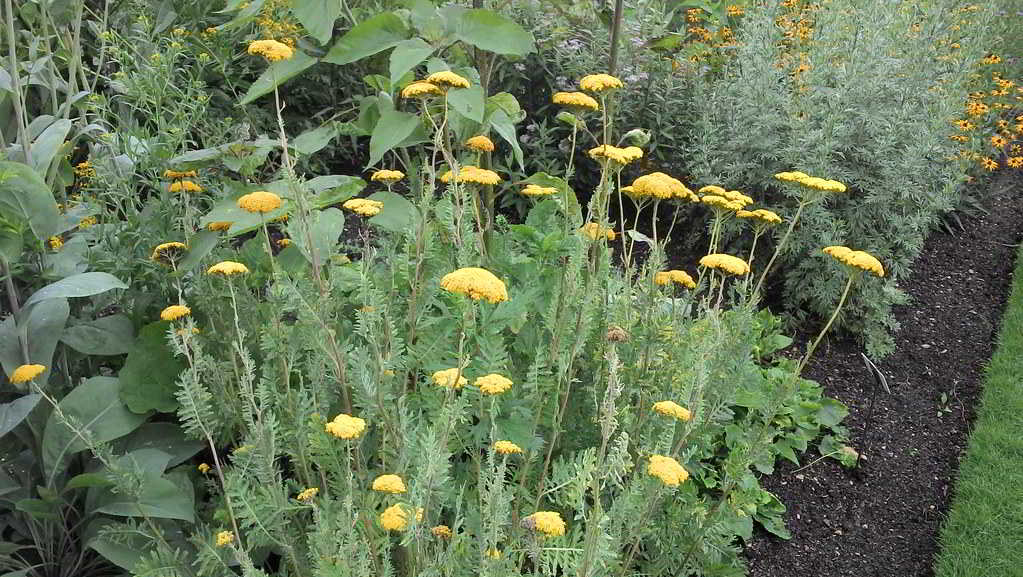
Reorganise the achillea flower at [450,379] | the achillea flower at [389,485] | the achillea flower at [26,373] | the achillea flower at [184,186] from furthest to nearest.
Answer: the achillea flower at [184,186] < the achillea flower at [26,373] < the achillea flower at [450,379] < the achillea flower at [389,485]

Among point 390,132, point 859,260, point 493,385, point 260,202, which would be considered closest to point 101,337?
point 260,202

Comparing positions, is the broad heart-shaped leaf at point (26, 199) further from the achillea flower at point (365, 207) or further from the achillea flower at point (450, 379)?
the achillea flower at point (450, 379)

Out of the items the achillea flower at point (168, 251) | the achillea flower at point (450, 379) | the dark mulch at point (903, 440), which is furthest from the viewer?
the dark mulch at point (903, 440)

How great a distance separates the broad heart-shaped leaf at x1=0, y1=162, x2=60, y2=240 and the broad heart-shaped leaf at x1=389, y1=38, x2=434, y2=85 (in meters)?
0.77

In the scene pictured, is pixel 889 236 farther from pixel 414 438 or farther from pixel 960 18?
pixel 960 18

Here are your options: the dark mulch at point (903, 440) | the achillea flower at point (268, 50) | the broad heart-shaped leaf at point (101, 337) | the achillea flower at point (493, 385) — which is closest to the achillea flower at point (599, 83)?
the achillea flower at point (268, 50)

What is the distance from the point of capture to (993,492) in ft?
9.47

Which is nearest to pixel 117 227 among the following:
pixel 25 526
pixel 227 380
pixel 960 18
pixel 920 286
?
pixel 227 380

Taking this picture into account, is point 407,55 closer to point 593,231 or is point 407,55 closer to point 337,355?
point 593,231

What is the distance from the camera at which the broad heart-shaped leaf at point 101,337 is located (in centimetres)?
192

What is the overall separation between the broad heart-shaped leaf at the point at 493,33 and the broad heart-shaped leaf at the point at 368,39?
0.57ft

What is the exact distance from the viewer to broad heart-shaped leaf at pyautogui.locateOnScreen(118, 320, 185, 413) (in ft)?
6.25

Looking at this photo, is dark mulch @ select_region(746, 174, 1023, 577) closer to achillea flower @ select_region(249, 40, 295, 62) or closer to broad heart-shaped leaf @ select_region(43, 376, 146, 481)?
Result: broad heart-shaped leaf @ select_region(43, 376, 146, 481)

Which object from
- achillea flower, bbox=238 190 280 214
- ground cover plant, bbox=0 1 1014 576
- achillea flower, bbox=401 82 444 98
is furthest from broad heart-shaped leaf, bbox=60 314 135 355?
achillea flower, bbox=401 82 444 98
